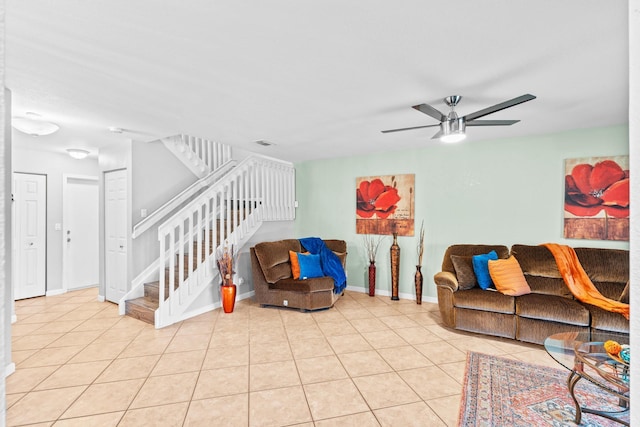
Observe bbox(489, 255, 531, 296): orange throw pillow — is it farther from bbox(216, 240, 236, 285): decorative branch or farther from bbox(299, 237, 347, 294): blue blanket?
bbox(216, 240, 236, 285): decorative branch

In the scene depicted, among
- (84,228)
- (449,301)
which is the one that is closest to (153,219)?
(84,228)

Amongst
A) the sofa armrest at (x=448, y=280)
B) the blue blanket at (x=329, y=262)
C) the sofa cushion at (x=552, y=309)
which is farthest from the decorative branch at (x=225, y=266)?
the sofa cushion at (x=552, y=309)

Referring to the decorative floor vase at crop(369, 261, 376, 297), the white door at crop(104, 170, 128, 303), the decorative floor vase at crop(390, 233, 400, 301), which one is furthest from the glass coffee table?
the white door at crop(104, 170, 128, 303)

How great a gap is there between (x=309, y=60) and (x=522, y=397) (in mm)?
2907

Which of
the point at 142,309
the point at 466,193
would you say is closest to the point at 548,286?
the point at 466,193

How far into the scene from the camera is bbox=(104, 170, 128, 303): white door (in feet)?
14.7

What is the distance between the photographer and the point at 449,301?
362 centimetres

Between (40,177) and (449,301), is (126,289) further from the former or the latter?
(449,301)

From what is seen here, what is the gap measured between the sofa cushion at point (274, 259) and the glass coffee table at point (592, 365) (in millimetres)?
3141

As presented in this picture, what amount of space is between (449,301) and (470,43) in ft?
8.75

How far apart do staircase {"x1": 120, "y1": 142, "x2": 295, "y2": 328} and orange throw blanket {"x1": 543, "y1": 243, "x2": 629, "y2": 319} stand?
3.97 metres

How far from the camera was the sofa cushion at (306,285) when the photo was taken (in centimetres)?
425

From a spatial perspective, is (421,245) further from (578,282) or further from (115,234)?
(115,234)

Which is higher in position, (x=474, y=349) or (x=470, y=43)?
(x=470, y=43)
